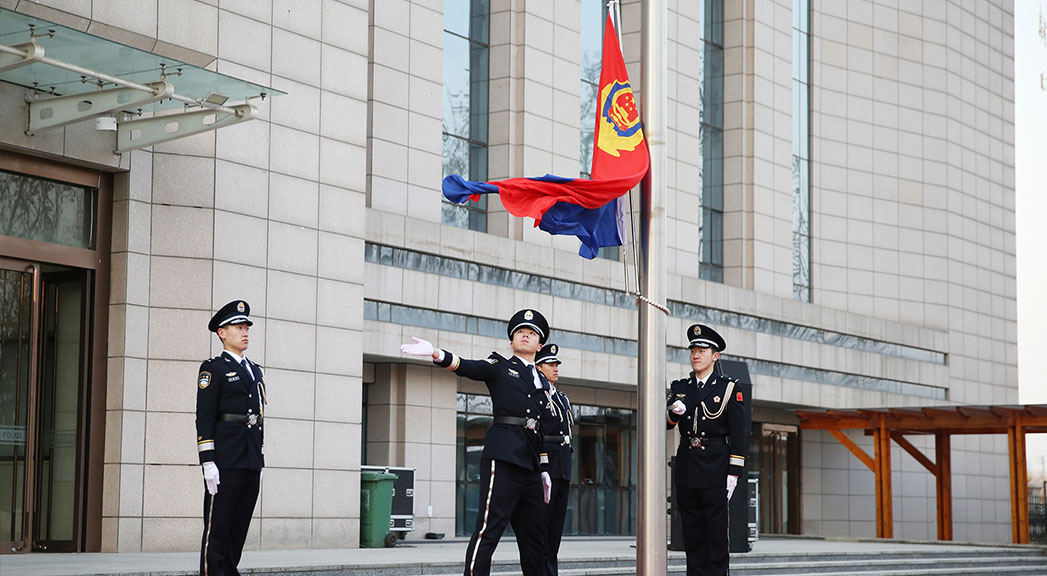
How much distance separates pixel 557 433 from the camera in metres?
10.5

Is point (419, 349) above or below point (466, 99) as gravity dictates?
below

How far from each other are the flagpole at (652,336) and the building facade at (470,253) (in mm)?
6507

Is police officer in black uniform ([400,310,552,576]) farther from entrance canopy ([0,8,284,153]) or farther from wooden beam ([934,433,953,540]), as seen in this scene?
wooden beam ([934,433,953,540])

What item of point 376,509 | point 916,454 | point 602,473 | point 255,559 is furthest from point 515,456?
point 916,454

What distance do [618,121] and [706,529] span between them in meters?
3.27

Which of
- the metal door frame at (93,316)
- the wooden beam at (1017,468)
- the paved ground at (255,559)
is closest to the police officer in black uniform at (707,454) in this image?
the paved ground at (255,559)

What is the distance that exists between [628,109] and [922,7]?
83.9ft

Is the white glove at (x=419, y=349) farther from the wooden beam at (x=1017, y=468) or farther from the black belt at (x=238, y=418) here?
the wooden beam at (x=1017, y=468)

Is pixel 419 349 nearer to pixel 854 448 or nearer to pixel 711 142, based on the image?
pixel 711 142

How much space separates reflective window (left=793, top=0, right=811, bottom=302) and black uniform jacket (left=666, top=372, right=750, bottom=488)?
20.2 meters

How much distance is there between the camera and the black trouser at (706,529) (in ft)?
34.2

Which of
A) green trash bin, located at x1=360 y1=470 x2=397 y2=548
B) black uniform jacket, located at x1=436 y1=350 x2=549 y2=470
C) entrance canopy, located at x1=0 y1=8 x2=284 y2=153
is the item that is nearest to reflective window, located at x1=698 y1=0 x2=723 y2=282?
green trash bin, located at x1=360 y1=470 x2=397 y2=548

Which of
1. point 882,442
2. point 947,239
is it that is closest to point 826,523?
point 882,442

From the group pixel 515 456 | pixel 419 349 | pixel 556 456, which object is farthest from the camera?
pixel 556 456
